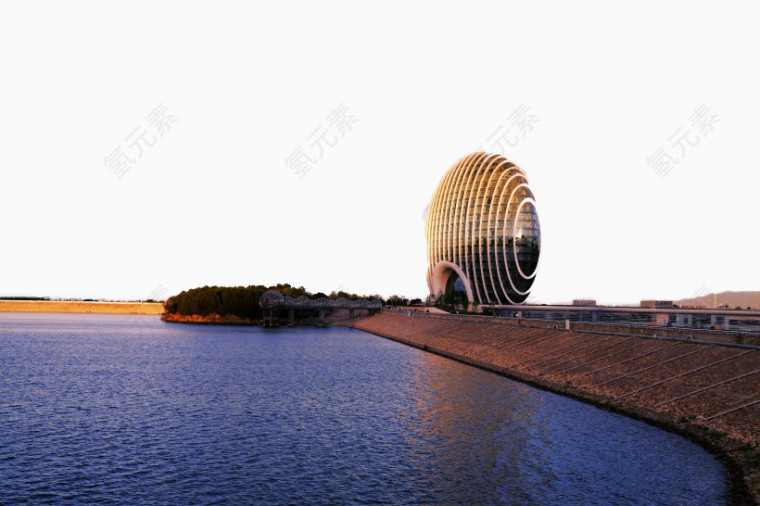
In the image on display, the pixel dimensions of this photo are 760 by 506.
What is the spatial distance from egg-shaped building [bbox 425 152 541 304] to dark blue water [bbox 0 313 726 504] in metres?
115

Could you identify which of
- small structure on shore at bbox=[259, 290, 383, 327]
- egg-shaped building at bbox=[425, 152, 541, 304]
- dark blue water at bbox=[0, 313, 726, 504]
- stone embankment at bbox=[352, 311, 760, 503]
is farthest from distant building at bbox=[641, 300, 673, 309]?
small structure on shore at bbox=[259, 290, 383, 327]

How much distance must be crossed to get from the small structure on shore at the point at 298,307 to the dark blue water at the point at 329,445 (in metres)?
110

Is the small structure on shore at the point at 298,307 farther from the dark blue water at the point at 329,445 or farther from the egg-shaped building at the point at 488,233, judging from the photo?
the dark blue water at the point at 329,445

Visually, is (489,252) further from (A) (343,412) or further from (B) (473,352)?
(A) (343,412)

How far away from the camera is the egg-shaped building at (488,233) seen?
161 meters

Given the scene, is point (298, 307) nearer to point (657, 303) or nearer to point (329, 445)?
point (657, 303)

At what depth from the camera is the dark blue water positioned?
20719 mm

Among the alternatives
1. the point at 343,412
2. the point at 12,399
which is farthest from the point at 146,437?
the point at 12,399

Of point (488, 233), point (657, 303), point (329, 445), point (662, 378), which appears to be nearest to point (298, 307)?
point (488, 233)

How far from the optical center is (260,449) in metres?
26.5

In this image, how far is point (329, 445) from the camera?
27.4 metres

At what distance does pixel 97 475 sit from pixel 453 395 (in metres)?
25.4

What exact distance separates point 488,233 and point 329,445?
465 ft

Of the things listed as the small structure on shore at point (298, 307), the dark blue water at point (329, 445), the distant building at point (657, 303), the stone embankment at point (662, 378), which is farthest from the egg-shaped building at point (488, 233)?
the dark blue water at point (329, 445)
